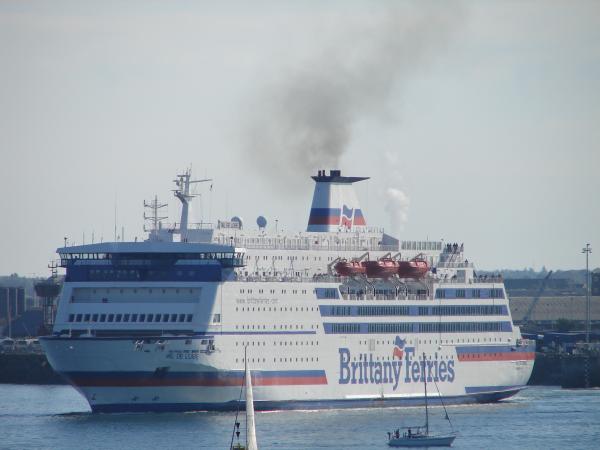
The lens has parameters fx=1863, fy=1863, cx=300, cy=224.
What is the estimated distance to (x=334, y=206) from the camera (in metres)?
99.4

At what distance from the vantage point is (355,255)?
3794 inches

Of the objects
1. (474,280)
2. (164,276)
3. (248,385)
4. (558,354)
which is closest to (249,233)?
(164,276)

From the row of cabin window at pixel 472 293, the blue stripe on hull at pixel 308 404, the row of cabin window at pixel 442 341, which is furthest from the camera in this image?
the row of cabin window at pixel 472 293

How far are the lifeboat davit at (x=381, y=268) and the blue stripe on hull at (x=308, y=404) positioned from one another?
21.0ft

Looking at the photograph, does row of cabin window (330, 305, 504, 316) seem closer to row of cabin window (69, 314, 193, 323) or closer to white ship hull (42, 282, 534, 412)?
white ship hull (42, 282, 534, 412)

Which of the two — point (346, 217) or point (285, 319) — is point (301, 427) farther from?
point (346, 217)

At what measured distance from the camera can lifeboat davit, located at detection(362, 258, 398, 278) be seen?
312 feet

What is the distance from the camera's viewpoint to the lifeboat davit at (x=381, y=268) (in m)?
95.1

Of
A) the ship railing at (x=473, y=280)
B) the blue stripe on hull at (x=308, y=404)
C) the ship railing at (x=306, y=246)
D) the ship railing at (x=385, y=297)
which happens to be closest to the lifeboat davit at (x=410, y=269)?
the ship railing at (x=385, y=297)

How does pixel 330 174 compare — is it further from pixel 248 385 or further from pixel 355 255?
pixel 248 385

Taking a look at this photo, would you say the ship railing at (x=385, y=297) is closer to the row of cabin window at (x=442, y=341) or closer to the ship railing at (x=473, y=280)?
the ship railing at (x=473, y=280)

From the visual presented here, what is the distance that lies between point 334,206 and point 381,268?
18.6 feet

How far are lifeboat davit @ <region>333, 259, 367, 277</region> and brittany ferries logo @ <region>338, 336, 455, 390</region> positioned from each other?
3917mm

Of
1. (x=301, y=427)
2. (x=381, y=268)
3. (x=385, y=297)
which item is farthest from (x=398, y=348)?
(x=301, y=427)
